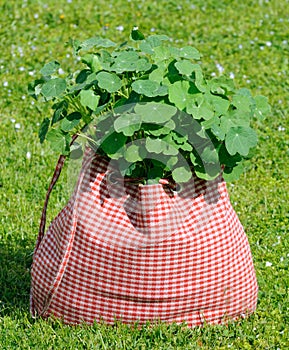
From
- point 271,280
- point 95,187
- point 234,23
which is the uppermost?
point 95,187

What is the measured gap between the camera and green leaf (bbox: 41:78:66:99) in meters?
3.17

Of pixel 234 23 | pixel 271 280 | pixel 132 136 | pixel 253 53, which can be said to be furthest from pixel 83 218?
pixel 234 23

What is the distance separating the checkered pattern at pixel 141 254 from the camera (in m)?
3.17

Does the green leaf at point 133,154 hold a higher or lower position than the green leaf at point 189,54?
lower

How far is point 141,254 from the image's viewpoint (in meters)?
3.17

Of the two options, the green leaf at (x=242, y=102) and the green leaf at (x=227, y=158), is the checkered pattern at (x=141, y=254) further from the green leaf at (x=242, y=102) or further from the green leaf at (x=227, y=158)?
the green leaf at (x=242, y=102)

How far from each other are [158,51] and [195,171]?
0.54 metres

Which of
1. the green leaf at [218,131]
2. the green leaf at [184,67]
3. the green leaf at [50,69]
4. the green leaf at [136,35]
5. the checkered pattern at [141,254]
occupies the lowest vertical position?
the checkered pattern at [141,254]

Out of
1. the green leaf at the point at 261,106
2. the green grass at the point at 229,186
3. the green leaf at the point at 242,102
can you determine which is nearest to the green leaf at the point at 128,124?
the green leaf at the point at 242,102

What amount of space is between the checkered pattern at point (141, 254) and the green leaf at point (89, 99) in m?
0.23

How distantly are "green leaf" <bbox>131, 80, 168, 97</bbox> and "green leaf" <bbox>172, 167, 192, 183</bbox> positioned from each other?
314mm

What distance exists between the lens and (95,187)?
320 cm

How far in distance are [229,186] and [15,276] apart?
155 cm

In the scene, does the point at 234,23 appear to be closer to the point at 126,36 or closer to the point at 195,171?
the point at 126,36
